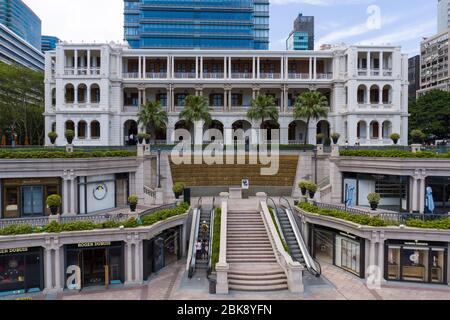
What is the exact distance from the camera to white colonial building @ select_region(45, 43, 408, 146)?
53406 millimetres

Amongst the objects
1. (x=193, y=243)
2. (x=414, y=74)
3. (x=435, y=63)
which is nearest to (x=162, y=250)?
(x=193, y=243)

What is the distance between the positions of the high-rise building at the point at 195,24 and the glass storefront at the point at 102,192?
209 feet

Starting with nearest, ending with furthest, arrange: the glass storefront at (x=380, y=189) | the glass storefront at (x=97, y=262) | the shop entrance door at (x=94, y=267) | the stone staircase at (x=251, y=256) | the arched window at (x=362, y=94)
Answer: the stone staircase at (x=251, y=256) → the glass storefront at (x=97, y=262) → the shop entrance door at (x=94, y=267) → the glass storefront at (x=380, y=189) → the arched window at (x=362, y=94)

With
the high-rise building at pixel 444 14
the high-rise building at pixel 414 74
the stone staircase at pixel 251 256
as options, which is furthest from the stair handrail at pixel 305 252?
the high-rise building at pixel 444 14

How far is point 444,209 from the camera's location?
1056 inches

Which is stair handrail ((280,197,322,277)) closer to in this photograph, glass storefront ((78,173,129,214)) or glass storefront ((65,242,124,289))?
glass storefront ((65,242,124,289))

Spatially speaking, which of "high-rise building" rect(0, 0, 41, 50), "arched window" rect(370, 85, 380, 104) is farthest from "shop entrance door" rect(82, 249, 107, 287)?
"high-rise building" rect(0, 0, 41, 50)

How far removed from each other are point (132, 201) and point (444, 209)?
23.8 meters

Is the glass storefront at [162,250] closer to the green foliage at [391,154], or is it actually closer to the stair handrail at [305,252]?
the stair handrail at [305,252]

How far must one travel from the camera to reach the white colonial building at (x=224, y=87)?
5341cm

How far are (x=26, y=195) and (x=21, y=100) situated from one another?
41.7 m

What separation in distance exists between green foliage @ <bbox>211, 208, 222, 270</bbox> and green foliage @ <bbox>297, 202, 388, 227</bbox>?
6.81 m
